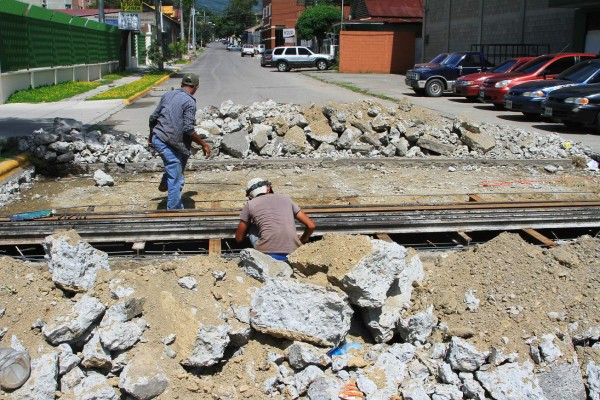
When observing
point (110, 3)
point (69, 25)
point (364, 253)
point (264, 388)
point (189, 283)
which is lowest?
point (264, 388)

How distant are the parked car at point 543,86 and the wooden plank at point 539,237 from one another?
11539mm

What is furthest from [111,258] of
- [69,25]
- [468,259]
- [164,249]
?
[69,25]

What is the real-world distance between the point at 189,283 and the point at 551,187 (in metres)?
7.05

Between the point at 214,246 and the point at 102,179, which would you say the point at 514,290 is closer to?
the point at 214,246

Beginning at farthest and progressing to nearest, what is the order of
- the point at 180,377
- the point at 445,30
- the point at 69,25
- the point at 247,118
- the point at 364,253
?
the point at 445,30 → the point at 69,25 → the point at 247,118 → the point at 364,253 → the point at 180,377

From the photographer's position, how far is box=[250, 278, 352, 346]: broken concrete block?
15.1ft

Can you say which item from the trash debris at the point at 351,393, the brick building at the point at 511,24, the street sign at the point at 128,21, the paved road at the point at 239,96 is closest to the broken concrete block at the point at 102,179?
the paved road at the point at 239,96

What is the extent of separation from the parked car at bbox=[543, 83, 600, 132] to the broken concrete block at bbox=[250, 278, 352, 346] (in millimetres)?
12783

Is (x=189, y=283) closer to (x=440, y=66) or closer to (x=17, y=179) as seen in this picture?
(x=17, y=179)

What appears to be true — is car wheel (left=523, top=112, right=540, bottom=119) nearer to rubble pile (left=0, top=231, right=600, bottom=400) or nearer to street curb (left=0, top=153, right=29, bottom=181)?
street curb (left=0, top=153, right=29, bottom=181)

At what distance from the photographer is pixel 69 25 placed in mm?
29812

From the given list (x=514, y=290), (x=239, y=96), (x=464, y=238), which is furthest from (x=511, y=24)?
(x=514, y=290)

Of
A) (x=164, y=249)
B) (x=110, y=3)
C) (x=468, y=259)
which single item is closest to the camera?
(x=468, y=259)

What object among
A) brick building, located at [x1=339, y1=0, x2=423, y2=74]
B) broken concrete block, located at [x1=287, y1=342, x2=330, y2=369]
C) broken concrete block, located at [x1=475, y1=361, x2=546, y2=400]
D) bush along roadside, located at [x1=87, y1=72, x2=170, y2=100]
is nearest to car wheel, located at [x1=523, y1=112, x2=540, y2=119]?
bush along roadside, located at [x1=87, y1=72, x2=170, y2=100]
